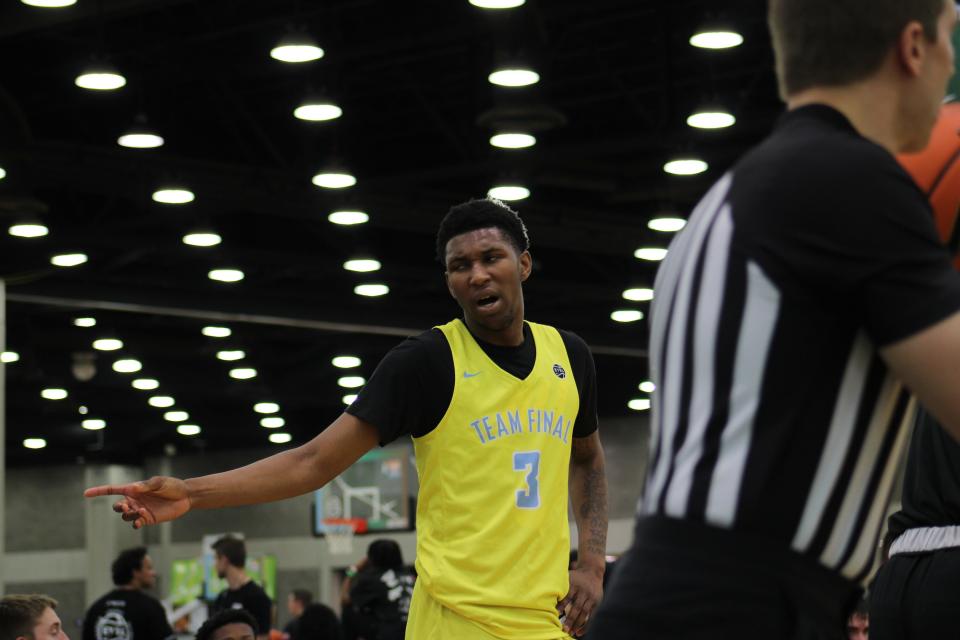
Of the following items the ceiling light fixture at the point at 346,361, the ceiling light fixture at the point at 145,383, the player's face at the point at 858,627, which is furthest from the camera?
the ceiling light fixture at the point at 145,383

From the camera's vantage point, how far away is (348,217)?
15.8 m

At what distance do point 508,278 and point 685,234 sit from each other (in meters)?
2.63

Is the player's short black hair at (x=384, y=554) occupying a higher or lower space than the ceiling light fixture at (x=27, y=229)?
lower

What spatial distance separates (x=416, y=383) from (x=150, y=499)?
1092 millimetres

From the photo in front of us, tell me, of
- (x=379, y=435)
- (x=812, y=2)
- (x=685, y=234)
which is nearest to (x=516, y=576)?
(x=379, y=435)

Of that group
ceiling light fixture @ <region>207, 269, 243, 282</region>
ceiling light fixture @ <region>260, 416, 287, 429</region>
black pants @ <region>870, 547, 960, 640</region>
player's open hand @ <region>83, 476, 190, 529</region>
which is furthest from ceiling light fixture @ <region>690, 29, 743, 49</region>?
ceiling light fixture @ <region>260, 416, 287, 429</region>

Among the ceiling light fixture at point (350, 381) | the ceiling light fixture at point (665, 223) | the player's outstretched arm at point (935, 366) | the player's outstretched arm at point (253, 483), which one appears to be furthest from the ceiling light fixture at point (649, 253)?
the player's outstretched arm at point (935, 366)

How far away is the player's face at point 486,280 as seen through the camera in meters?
4.96

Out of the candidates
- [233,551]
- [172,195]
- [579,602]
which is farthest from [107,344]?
[579,602]

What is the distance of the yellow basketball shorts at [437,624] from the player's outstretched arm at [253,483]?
0.53 meters

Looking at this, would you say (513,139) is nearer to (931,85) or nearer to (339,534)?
(931,85)

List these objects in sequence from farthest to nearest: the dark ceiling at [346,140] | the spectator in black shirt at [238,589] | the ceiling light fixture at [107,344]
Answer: the ceiling light fixture at [107,344], the spectator in black shirt at [238,589], the dark ceiling at [346,140]

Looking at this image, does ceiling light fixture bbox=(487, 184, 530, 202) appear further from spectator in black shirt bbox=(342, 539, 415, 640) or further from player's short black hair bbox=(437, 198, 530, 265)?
player's short black hair bbox=(437, 198, 530, 265)

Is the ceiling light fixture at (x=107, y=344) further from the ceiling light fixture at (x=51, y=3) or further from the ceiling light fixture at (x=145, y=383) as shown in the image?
the ceiling light fixture at (x=51, y=3)
